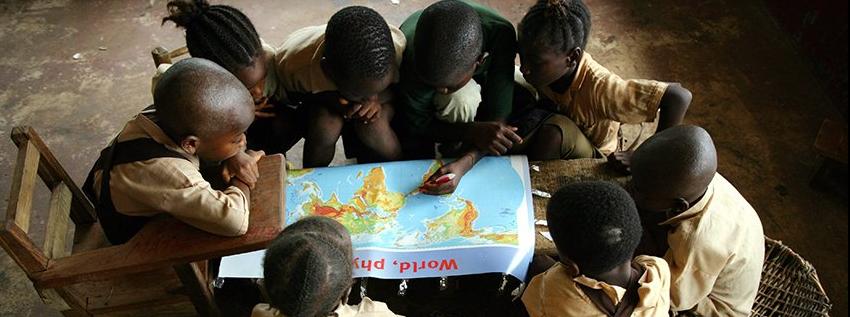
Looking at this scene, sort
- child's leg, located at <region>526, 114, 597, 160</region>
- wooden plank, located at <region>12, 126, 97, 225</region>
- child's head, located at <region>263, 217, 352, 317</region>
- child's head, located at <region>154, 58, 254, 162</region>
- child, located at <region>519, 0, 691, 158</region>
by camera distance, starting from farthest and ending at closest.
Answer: child's leg, located at <region>526, 114, 597, 160</region> < child, located at <region>519, 0, 691, 158</region> < wooden plank, located at <region>12, 126, 97, 225</region> < child's head, located at <region>154, 58, 254, 162</region> < child's head, located at <region>263, 217, 352, 317</region>

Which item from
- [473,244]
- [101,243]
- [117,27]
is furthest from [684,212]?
[117,27]

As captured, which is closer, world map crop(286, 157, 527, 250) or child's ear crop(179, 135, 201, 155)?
child's ear crop(179, 135, 201, 155)

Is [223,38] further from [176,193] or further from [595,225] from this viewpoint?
[595,225]

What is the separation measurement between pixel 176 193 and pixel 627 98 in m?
1.22

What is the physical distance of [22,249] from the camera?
1.40 metres

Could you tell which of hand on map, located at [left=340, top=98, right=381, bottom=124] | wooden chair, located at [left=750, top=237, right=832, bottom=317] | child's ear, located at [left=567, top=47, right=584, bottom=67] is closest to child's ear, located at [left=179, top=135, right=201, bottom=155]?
hand on map, located at [left=340, top=98, right=381, bottom=124]

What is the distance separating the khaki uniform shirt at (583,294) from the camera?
1.39 metres

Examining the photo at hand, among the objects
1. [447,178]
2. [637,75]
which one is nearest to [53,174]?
[447,178]

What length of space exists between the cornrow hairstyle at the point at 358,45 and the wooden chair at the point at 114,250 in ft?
1.00

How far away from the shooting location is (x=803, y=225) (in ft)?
8.02

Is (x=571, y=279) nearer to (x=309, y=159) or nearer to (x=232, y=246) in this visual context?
(x=232, y=246)

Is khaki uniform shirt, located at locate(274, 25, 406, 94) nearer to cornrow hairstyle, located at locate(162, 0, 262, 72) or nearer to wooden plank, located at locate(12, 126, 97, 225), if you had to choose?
cornrow hairstyle, located at locate(162, 0, 262, 72)

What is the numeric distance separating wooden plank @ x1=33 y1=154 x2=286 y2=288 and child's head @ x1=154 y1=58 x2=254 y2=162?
0.64 feet

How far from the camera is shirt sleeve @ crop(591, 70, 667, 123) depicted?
1833 mm
